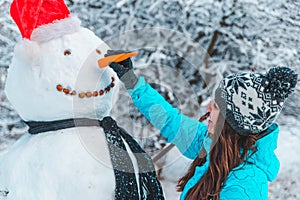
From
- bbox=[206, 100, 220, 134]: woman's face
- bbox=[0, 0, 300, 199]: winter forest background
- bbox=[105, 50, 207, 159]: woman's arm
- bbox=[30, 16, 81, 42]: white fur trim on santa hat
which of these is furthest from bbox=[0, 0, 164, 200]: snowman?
bbox=[0, 0, 300, 199]: winter forest background

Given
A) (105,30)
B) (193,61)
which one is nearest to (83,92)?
(193,61)

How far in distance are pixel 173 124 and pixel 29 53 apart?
53 centimetres

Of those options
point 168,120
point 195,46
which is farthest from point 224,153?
point 195,46

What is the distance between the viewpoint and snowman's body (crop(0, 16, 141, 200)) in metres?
1.08

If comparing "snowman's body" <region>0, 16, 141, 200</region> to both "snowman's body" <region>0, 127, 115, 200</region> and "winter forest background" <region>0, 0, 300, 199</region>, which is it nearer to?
"snowman's body" <region>0, 127, 115, 200</region>

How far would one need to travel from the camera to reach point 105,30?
3.12 m

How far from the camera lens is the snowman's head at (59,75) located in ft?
3.53

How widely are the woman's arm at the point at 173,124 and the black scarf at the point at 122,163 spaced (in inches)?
5.9

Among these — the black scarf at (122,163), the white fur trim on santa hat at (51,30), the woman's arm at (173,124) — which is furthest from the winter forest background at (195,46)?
the white fur trim on santa hat at (51,30)

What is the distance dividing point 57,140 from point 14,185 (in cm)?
18

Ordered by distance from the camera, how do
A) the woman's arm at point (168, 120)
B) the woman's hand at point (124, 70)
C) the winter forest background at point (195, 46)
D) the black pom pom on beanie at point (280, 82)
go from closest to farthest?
the black pom pom on beanie at point (280, 82) → the woman's hand at point (124, 70) → the woman's arm at point (168, 120) → the winter forest background at point (195, 46)

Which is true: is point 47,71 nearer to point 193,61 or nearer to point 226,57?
point 193,61

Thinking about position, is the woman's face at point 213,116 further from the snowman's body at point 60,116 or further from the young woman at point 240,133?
the snowman's body at point 60,116

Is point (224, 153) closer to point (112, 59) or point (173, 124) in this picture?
point (173, 124)
